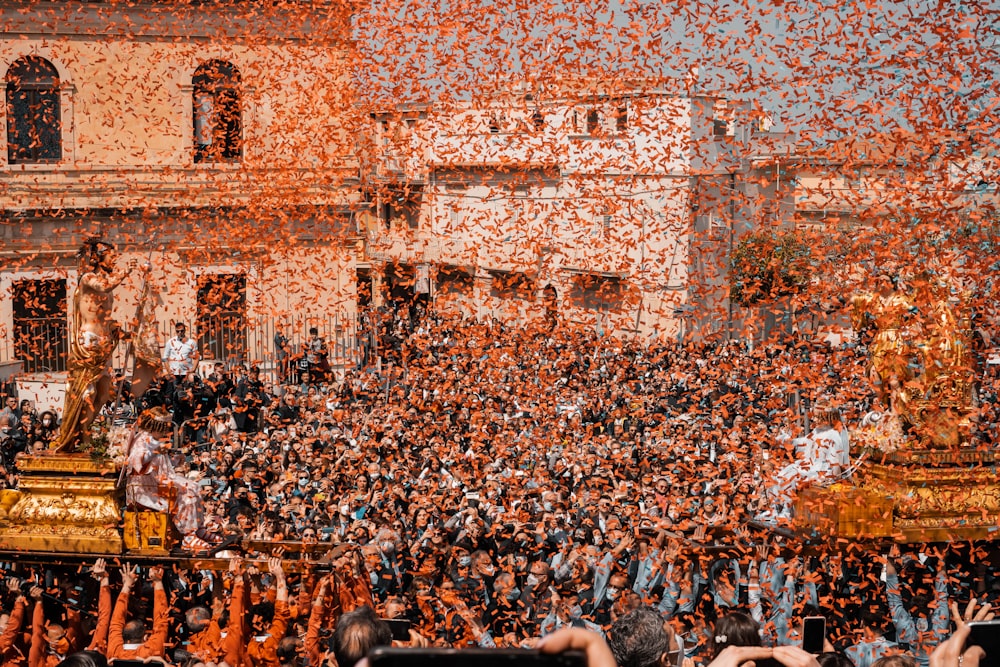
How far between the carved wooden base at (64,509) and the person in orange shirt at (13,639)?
5.30 ft

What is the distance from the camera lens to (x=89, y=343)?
10008 mm

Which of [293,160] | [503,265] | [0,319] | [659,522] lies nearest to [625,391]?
[659,522]

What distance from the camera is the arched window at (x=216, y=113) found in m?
22.9

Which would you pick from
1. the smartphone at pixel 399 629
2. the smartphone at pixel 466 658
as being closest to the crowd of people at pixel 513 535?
the smartphone at pixel 399 629

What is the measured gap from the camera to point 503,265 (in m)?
31.5

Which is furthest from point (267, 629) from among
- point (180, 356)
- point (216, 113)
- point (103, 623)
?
point (216, 113)

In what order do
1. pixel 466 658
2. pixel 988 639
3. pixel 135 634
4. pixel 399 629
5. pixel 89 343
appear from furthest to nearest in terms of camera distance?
pixel 89 343, pixel 135 634, pixel 399 629, pixel 988 639, pixel 466 658

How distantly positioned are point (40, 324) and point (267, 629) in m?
16.3

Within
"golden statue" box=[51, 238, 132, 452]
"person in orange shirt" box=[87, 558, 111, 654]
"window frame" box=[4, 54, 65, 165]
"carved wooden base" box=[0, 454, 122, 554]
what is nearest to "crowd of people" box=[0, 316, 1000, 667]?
"person in orange shirt" box=[87, 558, 111, 654]

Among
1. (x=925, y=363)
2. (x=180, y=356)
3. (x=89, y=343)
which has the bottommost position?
(x=180, y=356)

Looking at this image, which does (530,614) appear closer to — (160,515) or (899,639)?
(899,639)

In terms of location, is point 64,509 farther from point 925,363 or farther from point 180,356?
point 180,356

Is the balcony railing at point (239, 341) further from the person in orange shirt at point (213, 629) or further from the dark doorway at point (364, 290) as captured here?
the person in orange shirt at point (213, 629)

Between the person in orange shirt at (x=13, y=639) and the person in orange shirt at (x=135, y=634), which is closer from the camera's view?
the person in orange shirt at (x=135, y=634)
